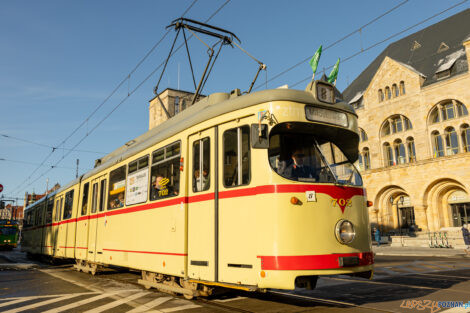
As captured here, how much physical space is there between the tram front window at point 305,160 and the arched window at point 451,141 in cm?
3182

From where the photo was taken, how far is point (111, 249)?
10.4 meters

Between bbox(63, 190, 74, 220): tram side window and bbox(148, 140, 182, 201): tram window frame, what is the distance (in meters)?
8.16

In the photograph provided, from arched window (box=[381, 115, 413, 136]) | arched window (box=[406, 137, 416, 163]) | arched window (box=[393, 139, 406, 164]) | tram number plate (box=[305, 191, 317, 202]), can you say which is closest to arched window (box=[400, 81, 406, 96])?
arched window (box=[381, 115, 413, 136])

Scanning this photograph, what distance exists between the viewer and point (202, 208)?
6.77m

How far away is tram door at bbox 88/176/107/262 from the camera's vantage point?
1135 cm

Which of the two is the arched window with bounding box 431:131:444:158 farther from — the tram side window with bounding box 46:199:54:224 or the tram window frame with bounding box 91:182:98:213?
the tram window frame with bounding box 91:182:98:213

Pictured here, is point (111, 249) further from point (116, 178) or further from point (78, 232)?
point (78, 232)

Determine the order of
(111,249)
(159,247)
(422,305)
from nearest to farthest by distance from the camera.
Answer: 1. (422,305)
2. (159,247)
3. (111,249)

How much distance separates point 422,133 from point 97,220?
32.2 m

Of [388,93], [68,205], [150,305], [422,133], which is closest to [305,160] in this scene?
[150,305]

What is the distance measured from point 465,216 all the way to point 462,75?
12155 mm

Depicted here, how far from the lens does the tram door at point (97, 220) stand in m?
11.4

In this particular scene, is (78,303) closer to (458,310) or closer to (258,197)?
(258,197)

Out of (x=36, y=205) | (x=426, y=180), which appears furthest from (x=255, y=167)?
(x=426, y=180)
